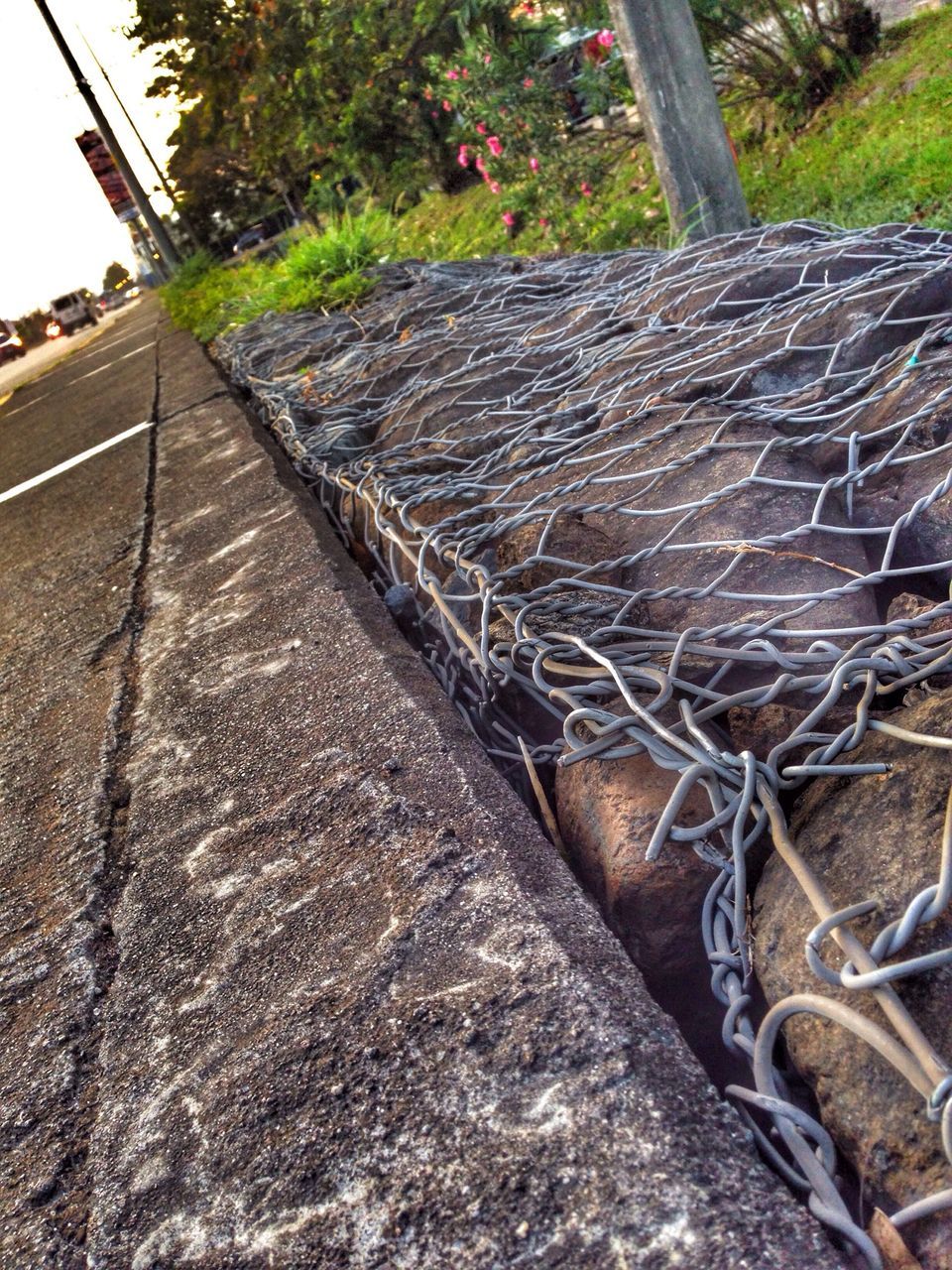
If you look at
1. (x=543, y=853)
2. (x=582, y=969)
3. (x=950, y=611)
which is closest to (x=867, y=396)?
(x=950, y=611)

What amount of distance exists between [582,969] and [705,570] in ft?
2.37

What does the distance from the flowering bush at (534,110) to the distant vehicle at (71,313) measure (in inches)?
1536

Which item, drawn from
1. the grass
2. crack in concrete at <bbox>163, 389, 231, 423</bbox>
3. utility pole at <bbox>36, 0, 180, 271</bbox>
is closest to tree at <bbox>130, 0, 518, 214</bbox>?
the grass

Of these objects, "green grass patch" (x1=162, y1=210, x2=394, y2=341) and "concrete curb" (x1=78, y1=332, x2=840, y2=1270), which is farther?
"green grass patch" (x1=162, y1=210, x2=394, y2=341)

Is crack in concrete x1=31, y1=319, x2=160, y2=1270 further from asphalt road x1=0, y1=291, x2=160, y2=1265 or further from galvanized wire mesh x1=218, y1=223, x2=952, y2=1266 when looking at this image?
galvanized wire mesh x1=218, y1=223, x2=952, y2=1266

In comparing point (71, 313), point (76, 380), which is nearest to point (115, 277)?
point (71, 313)

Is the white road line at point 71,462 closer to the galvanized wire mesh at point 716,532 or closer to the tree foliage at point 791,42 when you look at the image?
the galvanized wire mesh at point 716,532

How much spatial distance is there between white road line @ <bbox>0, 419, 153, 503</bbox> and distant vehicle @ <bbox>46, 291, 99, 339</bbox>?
40.6 meters

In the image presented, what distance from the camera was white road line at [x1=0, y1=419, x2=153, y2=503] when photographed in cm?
433

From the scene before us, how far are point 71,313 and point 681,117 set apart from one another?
42.9 meters

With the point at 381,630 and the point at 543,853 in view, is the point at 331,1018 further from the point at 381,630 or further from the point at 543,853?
the point at 381,630

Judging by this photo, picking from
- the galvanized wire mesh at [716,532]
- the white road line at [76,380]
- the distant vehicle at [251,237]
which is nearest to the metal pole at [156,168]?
the distant vehicle at [251,237]

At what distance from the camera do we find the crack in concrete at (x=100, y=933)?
2.73 ft

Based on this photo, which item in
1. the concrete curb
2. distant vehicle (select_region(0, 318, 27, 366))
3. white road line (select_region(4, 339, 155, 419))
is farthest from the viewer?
distant vehicle (select_region(0, 318, 27, 366))
